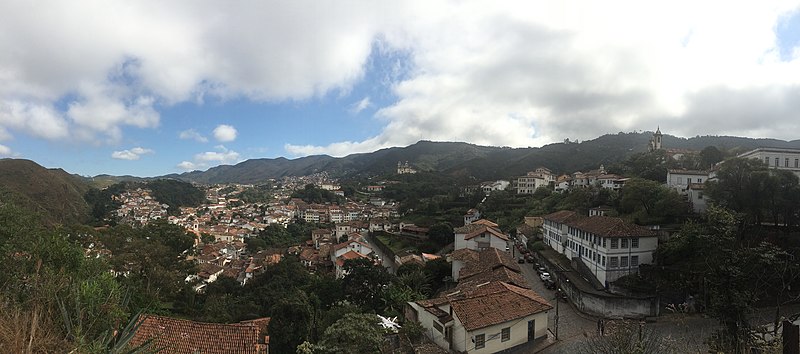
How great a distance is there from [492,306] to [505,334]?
99cm

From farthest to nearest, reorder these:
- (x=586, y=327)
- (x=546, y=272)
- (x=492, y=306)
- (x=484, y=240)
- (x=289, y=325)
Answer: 1. (x=484, y=240)
2. (x=546, y=272)
3. (x=586, y=327)
4. (x=289, y=325)
5. (x=492, y=306)

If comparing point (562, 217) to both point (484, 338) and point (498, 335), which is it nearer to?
point (498, 335)

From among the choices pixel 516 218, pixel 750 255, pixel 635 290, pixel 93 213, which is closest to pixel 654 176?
pixel 516 218

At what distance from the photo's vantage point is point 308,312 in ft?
53.8

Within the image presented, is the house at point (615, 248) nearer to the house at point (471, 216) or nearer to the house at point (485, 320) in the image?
the house at point (485, 320)

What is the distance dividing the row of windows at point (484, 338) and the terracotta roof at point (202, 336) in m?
6.62

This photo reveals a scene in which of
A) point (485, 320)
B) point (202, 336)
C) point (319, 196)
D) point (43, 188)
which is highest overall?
point (43, 188)

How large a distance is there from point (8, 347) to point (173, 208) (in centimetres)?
11234

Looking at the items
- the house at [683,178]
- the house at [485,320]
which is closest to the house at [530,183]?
the house at [683,178]

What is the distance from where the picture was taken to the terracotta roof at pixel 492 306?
13.4 m

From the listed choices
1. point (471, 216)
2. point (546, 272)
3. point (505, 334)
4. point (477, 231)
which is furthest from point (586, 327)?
point (471, 216)

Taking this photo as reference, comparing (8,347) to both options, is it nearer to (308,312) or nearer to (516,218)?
(308,312)

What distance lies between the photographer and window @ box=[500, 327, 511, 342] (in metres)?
13.8

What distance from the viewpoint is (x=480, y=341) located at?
13.3m
